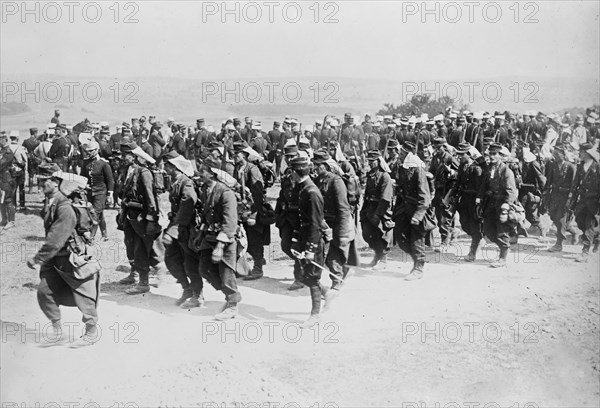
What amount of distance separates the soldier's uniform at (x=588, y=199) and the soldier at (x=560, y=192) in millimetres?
331

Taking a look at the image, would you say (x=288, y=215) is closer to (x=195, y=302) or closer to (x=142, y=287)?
(x=195, y=302)

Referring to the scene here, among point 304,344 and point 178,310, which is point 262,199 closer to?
point 178,310

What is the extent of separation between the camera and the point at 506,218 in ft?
33.2

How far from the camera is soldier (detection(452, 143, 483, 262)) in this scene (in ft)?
35.4

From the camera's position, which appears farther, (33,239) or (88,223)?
(33,239)

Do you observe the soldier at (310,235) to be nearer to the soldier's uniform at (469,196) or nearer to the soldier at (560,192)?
the soldier's uniform at (469,196)

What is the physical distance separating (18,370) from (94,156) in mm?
5638

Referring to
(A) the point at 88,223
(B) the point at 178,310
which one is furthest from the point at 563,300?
(A) the point at 88,223

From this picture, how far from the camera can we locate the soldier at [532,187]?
11977 millimetres

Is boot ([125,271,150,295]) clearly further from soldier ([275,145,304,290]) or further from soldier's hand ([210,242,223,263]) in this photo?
soldier ([275,145,304,290])

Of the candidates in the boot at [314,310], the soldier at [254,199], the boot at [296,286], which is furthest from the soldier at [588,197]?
the soldier at [254,199]

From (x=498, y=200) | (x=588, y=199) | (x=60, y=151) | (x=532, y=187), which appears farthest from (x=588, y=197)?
(x=60, y=151)

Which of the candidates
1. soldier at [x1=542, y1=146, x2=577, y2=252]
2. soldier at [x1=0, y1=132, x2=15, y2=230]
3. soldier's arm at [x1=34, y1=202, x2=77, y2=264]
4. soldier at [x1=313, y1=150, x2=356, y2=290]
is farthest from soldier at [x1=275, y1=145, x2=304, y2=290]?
soldier at [x1=0, y1=132, x2=15, y2=230]

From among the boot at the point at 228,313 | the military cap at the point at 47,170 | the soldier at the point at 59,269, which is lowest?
the boot at the point at 228,313
